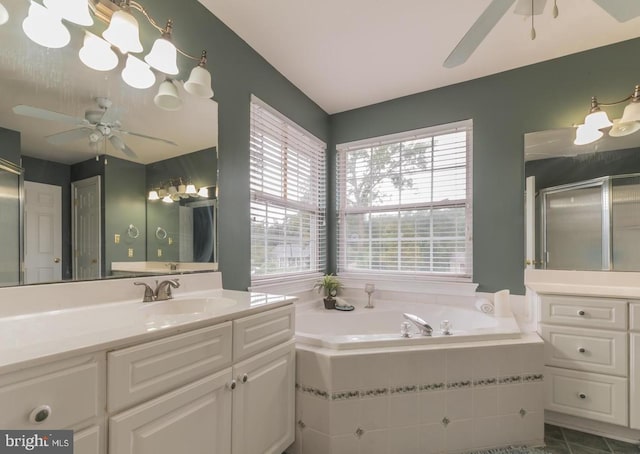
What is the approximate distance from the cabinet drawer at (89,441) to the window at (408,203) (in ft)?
7.91

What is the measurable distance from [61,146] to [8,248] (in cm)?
43

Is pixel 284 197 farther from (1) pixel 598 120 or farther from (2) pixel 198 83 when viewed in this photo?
(1) pixel 598 120

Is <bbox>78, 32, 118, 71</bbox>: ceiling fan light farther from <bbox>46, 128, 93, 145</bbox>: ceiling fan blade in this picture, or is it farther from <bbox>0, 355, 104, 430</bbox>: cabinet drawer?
<bbox>0, 355, 104, 430</bbox>: cabinet drawer

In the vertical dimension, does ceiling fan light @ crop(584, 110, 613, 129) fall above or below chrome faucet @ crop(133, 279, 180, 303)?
above

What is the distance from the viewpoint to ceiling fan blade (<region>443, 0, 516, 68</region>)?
4.06 feet

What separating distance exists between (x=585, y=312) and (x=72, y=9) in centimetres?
289

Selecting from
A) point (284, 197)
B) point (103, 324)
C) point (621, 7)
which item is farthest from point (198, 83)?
point (621, 7)

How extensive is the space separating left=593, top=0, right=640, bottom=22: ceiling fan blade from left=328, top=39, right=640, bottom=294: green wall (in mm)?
1213

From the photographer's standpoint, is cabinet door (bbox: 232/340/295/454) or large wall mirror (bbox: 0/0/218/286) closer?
large wall mirror (bbox: 0/0/218/286)

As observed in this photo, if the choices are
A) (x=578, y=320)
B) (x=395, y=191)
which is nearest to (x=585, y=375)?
(x=578, y=320)

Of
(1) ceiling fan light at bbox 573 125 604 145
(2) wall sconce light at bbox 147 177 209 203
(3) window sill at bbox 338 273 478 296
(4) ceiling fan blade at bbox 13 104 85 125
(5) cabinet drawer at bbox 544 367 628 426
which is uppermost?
(1) ceiling fan light at bbox 573 125 604 145

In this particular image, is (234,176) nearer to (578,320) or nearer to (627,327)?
(578,320)

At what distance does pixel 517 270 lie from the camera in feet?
7.79

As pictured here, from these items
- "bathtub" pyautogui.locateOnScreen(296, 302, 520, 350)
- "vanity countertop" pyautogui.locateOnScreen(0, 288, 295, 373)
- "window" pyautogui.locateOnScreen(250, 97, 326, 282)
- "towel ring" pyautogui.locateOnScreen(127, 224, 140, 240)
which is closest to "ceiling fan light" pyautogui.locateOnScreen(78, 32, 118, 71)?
"towel ring" pyautogui.locateOnScreen(127, 224, 140, 240)
